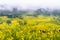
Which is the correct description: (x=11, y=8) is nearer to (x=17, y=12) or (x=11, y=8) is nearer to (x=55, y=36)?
(x=17, y=12)

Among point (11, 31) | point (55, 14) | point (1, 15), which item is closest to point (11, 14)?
point (1, 15)

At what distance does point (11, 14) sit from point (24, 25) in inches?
220

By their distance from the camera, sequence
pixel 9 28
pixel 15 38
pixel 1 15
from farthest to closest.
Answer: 1. pixel 1 15
2. pixel 9 28
3. pixel 15 38

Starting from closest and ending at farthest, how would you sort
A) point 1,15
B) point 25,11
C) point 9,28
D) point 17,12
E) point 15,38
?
point 15,38 < point 9,28 < point 1,15 < point 17,12 < point 25,11

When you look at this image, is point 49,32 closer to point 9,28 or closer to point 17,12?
point 9,28

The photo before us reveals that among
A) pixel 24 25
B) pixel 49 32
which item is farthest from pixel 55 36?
pixel 24 25

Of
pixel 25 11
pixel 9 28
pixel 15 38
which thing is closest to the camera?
pixel 15 38

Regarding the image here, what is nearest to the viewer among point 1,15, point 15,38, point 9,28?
point 15,38

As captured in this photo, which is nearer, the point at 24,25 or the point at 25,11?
the point at 24,25

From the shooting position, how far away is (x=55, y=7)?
25594mm

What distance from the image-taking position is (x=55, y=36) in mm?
15367

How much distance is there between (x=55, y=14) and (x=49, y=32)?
9402 mm

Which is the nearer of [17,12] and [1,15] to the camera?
[1,15]

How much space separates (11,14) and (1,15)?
940mm
